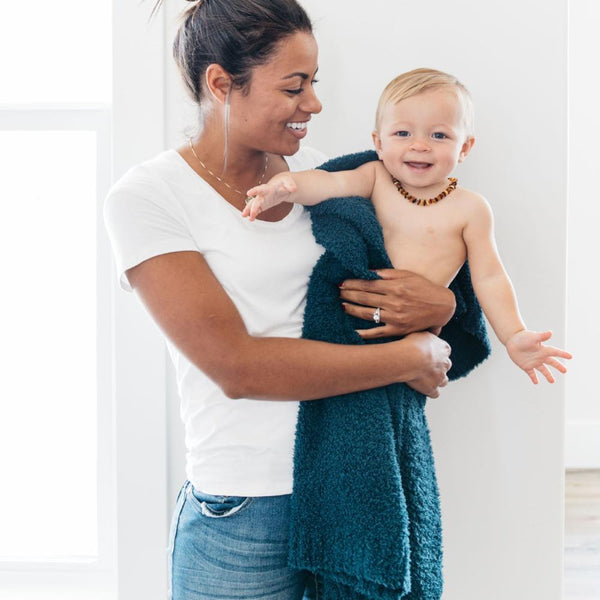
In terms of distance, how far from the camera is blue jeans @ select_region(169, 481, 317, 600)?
107 cm

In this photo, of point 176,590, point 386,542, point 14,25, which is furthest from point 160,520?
point 14,25

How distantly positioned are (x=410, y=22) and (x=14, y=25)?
1.01 m

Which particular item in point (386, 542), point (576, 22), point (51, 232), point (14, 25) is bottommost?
point (386, 542)

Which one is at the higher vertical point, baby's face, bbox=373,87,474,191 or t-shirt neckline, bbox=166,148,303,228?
baby's face, bbox=373,87,474,191

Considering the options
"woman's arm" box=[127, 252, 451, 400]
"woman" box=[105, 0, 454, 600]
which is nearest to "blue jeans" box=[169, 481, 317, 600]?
"woman" box=[105, 0, 454, 600]

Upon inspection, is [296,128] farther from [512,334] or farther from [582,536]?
[582,536]

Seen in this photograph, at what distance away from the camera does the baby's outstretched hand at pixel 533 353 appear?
1.12 meters

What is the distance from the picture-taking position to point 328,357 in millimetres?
1023

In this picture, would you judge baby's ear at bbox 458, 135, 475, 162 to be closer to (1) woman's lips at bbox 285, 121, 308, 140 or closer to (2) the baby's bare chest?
(2) the baby's bare chest

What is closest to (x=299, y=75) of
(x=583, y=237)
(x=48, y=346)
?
(x=48, y=346)

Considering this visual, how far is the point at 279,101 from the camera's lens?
1.07 meters

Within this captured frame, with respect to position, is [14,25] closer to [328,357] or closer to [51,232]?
[51,232]

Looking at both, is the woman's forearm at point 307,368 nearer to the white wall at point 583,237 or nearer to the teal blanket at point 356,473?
the teal blanket at point 356,473

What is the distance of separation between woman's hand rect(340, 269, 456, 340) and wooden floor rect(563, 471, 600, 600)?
1674 millimetres
